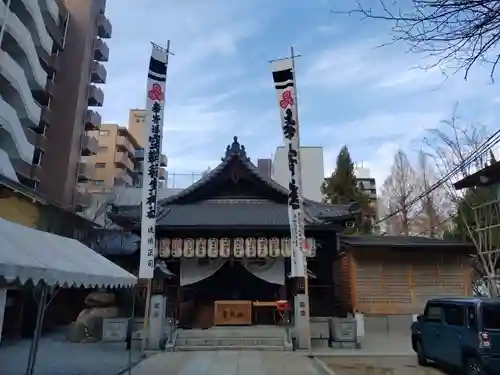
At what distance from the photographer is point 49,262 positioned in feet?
16.7

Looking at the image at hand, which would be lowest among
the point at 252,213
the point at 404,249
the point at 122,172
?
the point at 404,249

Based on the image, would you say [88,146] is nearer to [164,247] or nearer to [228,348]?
[164,247]

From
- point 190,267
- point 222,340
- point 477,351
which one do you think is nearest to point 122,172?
point 190,267

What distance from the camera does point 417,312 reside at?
1543 cm

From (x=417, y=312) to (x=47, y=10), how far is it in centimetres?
2743

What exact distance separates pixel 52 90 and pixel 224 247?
20.2 m

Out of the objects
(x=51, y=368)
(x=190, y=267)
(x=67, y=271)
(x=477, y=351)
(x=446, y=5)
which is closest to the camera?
(x=446, y=5)

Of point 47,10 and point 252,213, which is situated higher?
point 47,10

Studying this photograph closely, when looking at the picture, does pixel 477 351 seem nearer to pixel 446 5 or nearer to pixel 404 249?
pixel 446 5

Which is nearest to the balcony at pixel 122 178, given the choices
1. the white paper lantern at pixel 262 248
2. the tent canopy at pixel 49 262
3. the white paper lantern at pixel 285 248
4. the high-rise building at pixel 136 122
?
the high-rise building at pixel 136 122

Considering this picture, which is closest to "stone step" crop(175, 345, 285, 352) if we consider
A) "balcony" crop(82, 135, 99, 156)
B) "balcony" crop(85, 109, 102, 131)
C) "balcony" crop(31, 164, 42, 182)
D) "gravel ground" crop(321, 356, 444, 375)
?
"gravel ground" crop(321, 356, 444, 375)

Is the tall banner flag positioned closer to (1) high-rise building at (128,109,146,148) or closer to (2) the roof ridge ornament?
(2) the roof ridge ornament

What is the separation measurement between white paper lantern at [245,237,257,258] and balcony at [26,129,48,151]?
17.1 meters

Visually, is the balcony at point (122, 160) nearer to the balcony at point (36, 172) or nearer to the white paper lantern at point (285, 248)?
the balcony at point (36, 172)
